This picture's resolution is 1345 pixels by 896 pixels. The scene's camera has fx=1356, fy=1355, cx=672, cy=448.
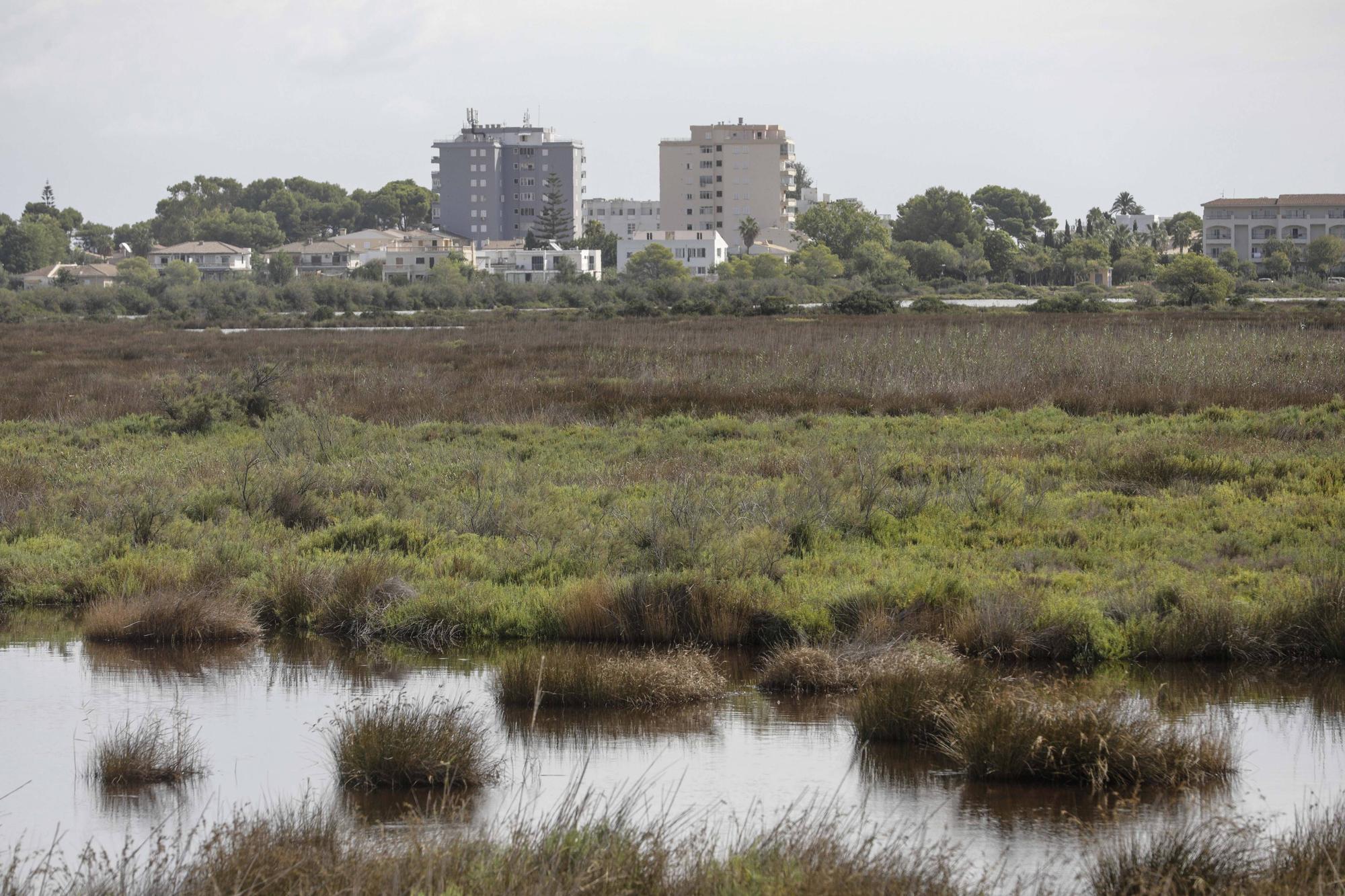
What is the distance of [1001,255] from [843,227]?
21731 millimetres

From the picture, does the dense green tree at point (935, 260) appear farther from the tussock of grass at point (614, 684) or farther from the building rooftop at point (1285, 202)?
the tussock of grass at point (614, 684)

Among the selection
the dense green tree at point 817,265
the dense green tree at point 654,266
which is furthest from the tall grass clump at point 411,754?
the dense green tree at point 654,266

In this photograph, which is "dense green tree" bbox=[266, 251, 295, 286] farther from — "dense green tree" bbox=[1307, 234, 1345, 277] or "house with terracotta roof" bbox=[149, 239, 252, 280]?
"dense green tree" bbox=[1307, 234, 1345, 277]

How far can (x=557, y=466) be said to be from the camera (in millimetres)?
20688

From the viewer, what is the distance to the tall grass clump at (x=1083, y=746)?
29.4 ft

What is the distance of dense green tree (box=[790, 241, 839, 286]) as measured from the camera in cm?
13612

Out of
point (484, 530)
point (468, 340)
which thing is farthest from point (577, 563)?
point (468, 340)

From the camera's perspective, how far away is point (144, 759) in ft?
30.6

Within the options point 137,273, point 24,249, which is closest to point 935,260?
point 137,273

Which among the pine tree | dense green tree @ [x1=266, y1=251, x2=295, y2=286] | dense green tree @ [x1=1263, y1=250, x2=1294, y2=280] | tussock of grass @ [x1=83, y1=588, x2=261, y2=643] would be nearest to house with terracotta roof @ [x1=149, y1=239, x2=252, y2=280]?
dense green tree @ [x1=266, y1=251, x2=295, y2=286]

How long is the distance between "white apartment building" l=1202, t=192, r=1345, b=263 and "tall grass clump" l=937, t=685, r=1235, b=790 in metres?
174

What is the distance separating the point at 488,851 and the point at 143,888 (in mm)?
1682

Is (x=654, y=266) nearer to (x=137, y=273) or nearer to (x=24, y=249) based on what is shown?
(x=137, y=273)

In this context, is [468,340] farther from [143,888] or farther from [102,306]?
[102,306]
